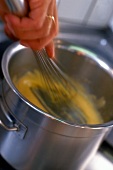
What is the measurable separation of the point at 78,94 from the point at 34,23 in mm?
320

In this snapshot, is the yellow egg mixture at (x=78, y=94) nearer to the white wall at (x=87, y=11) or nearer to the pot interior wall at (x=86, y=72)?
the pot interior wall at (x=86, y=72)

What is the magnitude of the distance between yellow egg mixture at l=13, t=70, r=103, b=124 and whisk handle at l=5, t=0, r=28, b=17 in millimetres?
237

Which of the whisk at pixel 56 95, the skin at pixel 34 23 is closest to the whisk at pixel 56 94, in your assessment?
the whisk at pixel 56 95

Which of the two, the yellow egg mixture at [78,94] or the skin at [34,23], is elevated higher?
the skin at [34,23]

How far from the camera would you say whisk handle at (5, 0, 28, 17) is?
0.94 feet

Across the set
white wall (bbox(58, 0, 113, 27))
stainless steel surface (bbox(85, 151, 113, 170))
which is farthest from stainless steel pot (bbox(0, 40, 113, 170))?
white wall (bbox(58, 0, 113, 27))

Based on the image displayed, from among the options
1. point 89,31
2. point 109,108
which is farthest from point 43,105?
point 89,31

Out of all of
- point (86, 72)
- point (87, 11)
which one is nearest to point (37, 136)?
point (86, 72)

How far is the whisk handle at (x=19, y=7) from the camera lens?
11.2 inches

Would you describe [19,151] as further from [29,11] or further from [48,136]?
[29,11]

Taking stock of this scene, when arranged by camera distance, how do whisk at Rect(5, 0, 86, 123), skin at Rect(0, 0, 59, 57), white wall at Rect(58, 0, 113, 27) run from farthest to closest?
1. white wall at Rect(58, 0, 113, 27)
2. whisk at Rect(5, 0, 86, 123)
3. skin at Rect(0, 0, 59, 57)

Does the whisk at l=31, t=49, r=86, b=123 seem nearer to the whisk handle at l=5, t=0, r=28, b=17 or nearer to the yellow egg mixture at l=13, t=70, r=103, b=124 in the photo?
the yellow egg mixture at l=13, t=70, r=103, b=124

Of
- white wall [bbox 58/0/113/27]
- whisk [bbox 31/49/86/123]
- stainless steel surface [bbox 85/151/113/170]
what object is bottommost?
stainless steel surface [bbox 85/151/113/170]

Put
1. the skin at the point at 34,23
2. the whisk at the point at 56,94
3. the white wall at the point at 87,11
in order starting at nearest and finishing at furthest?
the skin at the point at 34,23 → the whisk at the point at 56,94 → the white wall at the point at 87,11
